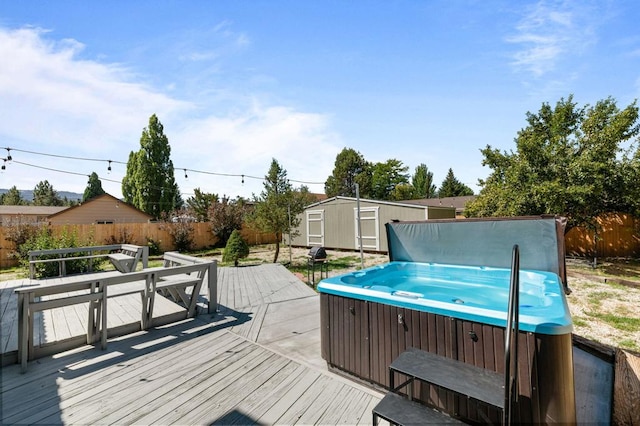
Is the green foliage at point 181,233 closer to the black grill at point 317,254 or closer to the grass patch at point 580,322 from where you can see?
the black grill at point 317,254

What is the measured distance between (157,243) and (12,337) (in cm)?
1081

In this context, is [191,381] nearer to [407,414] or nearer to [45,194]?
[407,414]

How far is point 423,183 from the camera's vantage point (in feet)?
108

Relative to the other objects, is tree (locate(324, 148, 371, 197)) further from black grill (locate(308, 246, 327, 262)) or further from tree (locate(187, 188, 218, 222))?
black grill (locate(308, 246, 327, 262))

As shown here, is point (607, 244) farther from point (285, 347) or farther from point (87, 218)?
point (87, 218)

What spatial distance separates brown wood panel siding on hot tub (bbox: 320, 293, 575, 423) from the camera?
1.69 metres

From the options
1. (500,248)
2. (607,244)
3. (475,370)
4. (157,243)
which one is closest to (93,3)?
(475,370)

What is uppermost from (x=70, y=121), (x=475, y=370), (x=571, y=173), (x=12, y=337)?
(x=70, y=121)

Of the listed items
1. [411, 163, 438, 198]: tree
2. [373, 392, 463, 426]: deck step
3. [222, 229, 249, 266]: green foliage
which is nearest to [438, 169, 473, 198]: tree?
[411, 163, 438, 198]: tree

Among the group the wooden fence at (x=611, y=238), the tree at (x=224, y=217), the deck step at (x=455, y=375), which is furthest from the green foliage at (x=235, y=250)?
the wooden fence at (x=611, y=238)

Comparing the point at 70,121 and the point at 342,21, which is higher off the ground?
the point at 342,21

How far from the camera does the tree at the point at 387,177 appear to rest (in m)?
31.8

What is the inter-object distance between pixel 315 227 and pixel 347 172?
49.8 feet

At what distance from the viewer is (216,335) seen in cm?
347
